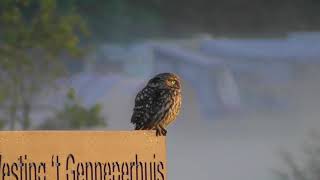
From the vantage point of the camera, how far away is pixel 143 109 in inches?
119

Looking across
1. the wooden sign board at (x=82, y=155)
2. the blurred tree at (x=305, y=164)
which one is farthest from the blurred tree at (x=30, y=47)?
the wooden sign board at (x=82, y=155)

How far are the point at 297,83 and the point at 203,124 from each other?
→ 58 cm

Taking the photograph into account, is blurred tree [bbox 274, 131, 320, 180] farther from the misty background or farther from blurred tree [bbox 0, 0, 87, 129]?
blurred tree [bbox 0, 0, 87, 129]

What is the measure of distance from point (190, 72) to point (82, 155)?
2.40 metres

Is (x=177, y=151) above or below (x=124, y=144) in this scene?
above

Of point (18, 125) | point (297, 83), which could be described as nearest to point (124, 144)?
point (18, 125)

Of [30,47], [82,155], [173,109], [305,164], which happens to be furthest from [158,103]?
[305,164]

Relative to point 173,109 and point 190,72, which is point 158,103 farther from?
point 190,72

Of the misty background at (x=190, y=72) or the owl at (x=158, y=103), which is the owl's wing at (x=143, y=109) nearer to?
the owl at (x=158, y=103)

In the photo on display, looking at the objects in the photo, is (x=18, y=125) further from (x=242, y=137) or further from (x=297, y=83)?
(x=297, y=83)

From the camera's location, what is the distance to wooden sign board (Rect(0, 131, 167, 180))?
8.21ft

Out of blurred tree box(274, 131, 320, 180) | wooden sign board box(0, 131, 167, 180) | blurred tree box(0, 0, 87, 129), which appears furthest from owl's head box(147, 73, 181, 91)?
blurred tree box(274, 131, 320, 180)

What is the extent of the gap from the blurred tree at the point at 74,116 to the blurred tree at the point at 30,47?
125mm

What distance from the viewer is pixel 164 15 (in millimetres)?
5055
